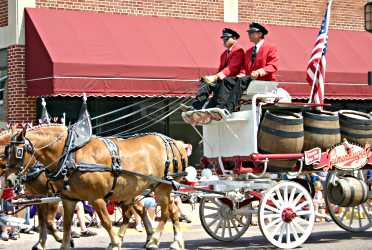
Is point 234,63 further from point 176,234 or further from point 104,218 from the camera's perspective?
point 104,218

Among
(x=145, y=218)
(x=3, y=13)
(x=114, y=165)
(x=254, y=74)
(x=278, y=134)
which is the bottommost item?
(x=145, y=218)

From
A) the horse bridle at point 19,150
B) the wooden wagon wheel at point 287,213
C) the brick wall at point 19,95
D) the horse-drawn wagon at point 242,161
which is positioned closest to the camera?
the horse bridle at point 19,150

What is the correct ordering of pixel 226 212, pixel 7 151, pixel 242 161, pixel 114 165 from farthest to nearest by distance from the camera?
pixel 226 212, pixel 242 161, pixel 114 165, pixel 7 151

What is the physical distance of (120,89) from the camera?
1758 centimetres

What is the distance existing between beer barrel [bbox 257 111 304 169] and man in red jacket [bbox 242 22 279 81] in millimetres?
573

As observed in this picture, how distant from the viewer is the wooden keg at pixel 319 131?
12.2 meters

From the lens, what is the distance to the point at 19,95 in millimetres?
18344

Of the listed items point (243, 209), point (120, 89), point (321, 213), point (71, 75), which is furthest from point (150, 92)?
point (243, 209)

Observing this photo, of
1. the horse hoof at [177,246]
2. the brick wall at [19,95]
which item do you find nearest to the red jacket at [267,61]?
the horse hoof at [177,246]

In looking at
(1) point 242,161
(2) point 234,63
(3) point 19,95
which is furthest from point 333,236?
(3) point 19,95

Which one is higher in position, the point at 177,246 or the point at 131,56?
the point at 131,56

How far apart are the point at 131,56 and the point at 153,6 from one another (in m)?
2.26

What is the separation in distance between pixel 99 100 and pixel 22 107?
5.80 ft

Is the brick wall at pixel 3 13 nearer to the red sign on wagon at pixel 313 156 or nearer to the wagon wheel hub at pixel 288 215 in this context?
the red sign on wagon at pixel 313 156
